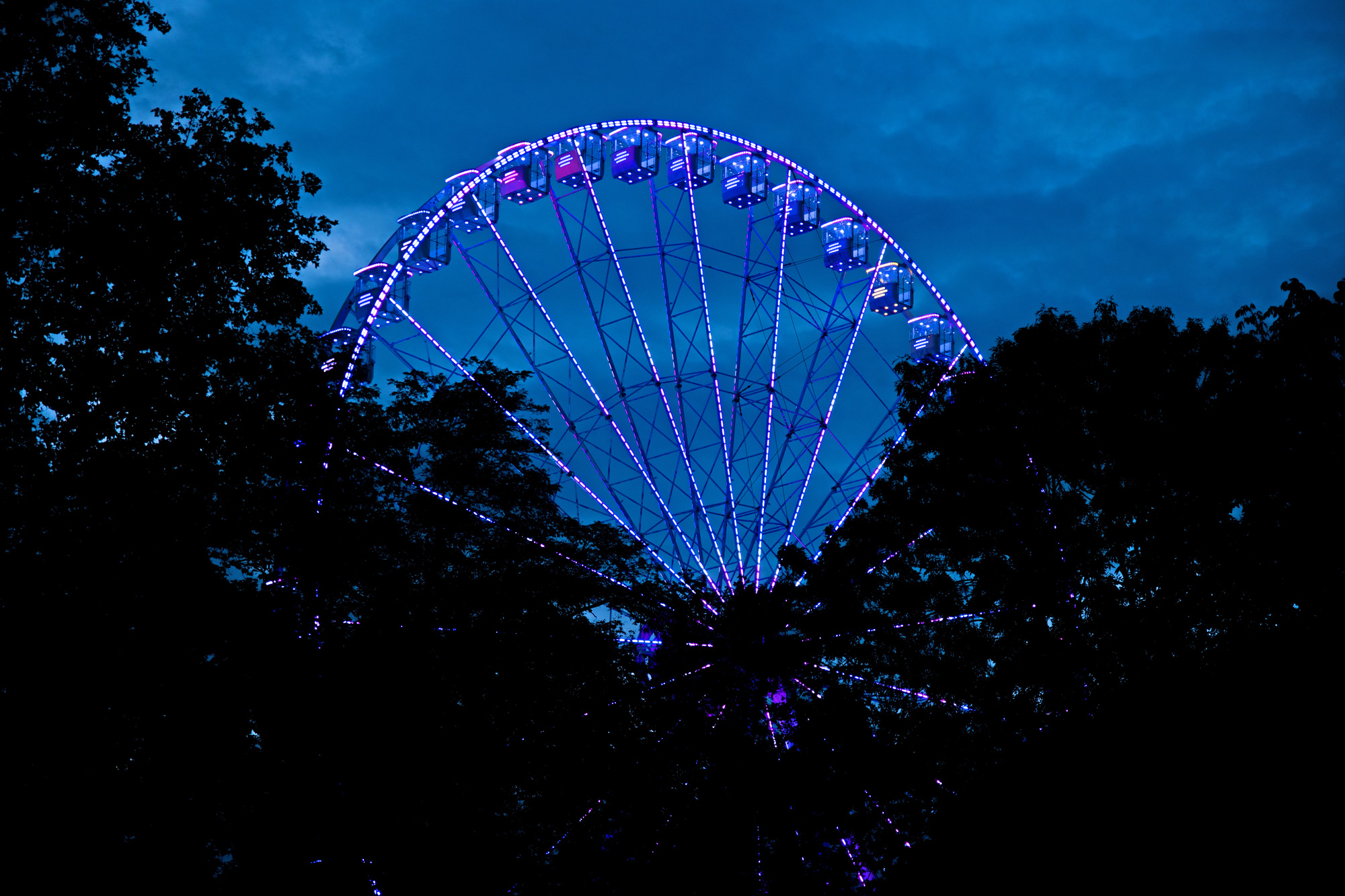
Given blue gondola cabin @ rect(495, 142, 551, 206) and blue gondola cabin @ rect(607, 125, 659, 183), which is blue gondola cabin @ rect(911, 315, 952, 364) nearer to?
blue gondola cabin @ rect(607, 125, 659, 183)

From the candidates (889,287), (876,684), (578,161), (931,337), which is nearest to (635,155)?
(578,161)

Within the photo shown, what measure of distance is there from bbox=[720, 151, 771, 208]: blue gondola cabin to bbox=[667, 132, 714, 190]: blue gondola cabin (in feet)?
1.48

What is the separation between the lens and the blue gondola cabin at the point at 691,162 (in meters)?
21.4

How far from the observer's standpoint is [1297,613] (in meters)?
13.1

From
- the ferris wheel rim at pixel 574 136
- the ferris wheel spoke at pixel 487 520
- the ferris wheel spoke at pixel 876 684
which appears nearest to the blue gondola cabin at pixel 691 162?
the ferris wheel rim at pixel 574 136

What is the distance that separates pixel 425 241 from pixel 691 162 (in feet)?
20.1

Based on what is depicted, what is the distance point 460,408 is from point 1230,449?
12.1 m

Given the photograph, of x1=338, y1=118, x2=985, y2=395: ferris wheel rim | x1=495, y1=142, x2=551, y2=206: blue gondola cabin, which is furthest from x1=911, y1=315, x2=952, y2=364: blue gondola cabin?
x1=495, y1=142, x2=551, y2=206: blue gondola cabin

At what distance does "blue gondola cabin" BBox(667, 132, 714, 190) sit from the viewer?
2144cm

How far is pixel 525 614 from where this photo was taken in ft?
52.2

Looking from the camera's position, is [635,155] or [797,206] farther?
[797,206]

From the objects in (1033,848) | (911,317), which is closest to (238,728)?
(1033,848)

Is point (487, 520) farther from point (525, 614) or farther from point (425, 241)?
point (425, 241)

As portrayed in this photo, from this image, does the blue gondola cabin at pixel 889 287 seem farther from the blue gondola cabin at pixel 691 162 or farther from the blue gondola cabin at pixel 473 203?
the blue gondola cabin at pixel 473 203
